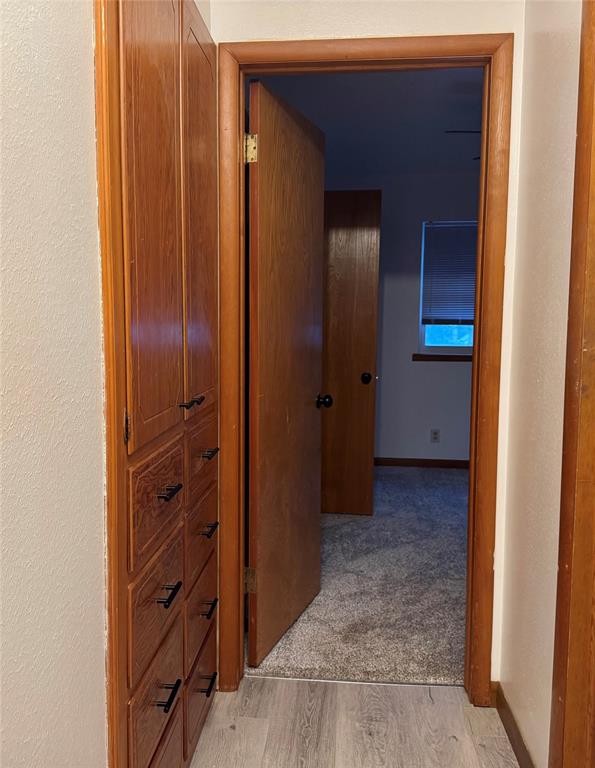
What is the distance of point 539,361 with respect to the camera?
161 cm

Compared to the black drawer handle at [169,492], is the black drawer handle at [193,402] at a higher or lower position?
higher

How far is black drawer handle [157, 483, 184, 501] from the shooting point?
1.34 m

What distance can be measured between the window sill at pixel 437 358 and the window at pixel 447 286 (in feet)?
0.18

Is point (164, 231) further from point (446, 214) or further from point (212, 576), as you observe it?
point (446, 214)

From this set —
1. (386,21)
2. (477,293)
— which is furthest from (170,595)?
(386,21)

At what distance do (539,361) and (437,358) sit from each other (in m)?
3.47

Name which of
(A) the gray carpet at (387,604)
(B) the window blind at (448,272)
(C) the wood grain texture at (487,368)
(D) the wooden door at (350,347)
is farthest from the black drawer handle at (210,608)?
(B) the window blind at (448,272)

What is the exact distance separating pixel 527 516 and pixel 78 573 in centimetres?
124

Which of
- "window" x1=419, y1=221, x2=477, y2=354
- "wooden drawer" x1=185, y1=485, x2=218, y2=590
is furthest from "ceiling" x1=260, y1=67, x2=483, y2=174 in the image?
"wooden drawer" x1=185, y1=485, x2=218, y2=590

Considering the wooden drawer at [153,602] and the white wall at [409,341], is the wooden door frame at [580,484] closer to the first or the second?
the wooden drawer at [153,602]

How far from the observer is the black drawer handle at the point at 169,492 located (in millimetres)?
1338

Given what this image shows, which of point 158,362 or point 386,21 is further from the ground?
point 386,21

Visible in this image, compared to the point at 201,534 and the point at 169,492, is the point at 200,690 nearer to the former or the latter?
the point at 201,534

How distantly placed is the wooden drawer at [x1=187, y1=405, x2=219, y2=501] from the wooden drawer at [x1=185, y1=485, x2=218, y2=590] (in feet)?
0.14
